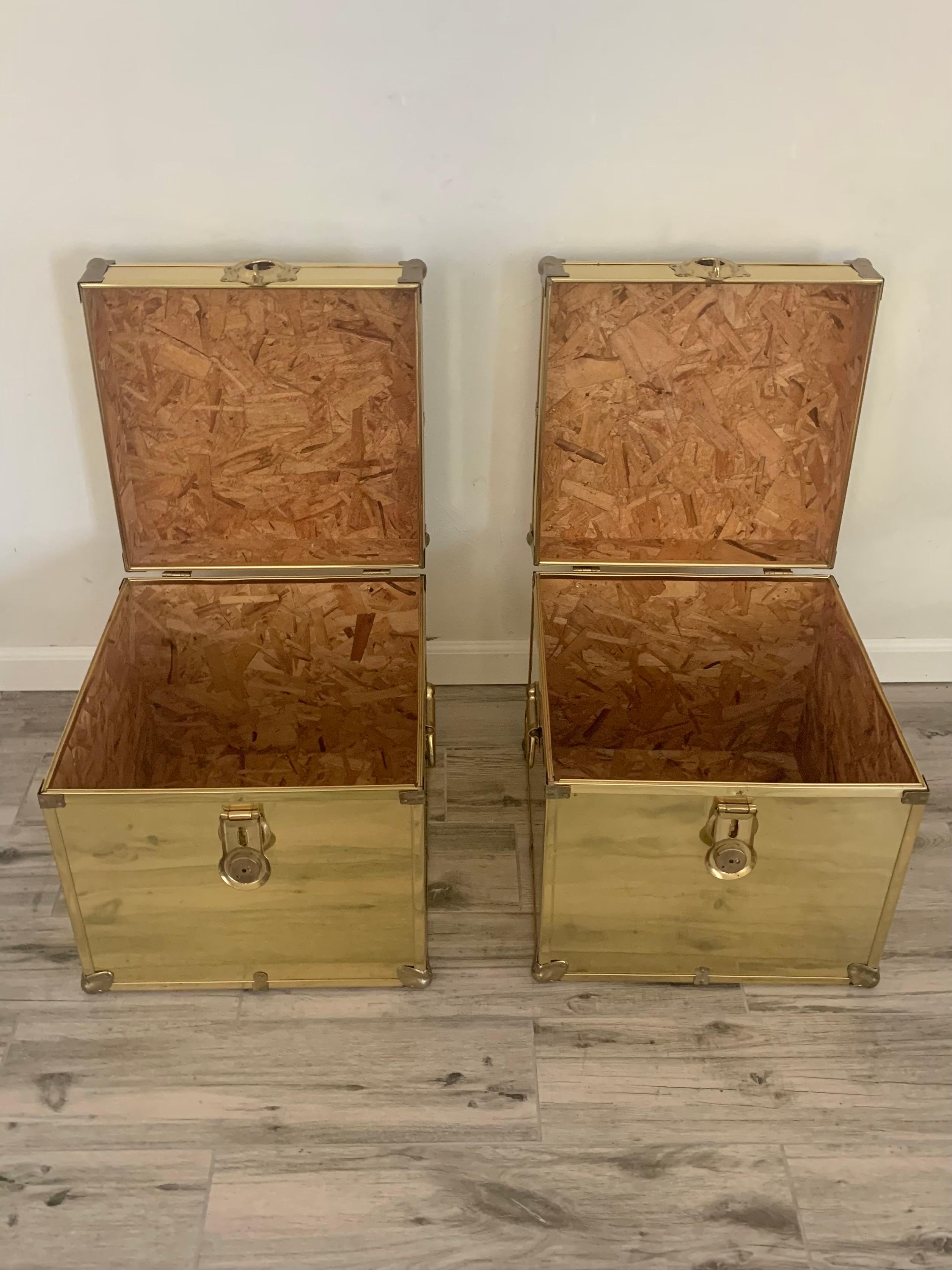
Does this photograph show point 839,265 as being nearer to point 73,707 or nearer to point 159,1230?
point 73,707

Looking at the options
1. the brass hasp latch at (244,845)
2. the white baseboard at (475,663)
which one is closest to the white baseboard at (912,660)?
the white baseboard at (475,663)

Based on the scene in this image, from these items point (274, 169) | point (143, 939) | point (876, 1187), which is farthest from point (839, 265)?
point (143, 939)

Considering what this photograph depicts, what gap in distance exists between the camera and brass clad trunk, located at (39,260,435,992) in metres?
1.37

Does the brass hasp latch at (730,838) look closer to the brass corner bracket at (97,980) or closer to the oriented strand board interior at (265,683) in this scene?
the oriented strand board interior at (265,683)

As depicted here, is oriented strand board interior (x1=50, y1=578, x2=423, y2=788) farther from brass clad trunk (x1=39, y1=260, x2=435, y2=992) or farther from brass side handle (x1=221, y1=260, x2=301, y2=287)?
brass side handle (x1=221, y1=260, x2=301, y2=287)

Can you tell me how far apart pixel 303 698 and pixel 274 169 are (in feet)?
2.79

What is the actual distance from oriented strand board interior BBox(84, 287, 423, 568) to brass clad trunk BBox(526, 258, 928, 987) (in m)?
0.24

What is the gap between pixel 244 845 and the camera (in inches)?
53.6

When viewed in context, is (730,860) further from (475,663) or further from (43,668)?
(43,668)

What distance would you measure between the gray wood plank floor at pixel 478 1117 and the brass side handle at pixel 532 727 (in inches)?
9.3

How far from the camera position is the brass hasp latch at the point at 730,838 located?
52.7 inches

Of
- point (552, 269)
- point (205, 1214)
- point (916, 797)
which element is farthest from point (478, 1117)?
point (552, 269)

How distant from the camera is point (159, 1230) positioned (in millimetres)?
1272

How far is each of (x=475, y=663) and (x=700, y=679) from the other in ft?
1.41
